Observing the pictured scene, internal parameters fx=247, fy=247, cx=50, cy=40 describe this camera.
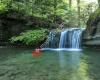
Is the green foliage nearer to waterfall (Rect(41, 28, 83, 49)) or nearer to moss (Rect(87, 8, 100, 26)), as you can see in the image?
waterfall (Rect(41, 28, 83, 49))

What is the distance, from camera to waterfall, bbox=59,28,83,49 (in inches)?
766

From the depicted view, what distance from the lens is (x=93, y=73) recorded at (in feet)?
28.8

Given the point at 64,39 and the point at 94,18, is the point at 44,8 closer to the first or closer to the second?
the point at 64,39

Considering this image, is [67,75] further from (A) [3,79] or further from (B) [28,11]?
(B) [28,11]

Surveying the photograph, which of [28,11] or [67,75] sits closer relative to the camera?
[67,75]

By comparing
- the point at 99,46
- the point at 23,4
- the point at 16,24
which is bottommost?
the point at 99,46

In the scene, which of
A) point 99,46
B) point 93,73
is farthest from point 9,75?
point 99,46

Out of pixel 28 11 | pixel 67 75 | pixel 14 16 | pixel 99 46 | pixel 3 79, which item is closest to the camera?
pixel 3 79

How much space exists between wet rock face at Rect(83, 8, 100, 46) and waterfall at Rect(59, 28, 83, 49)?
0.68 metres

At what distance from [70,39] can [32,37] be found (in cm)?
306

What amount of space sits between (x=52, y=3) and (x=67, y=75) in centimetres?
1701

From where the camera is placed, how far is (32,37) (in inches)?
782

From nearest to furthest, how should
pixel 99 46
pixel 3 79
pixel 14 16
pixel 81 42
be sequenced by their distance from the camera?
pixel 3 79 → pixel 99 46 → pixel 81 42 → pixel 14 16

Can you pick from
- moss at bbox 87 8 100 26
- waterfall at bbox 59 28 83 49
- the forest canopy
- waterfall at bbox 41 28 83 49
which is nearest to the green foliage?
waterfall at bbox 41 28 83 49
